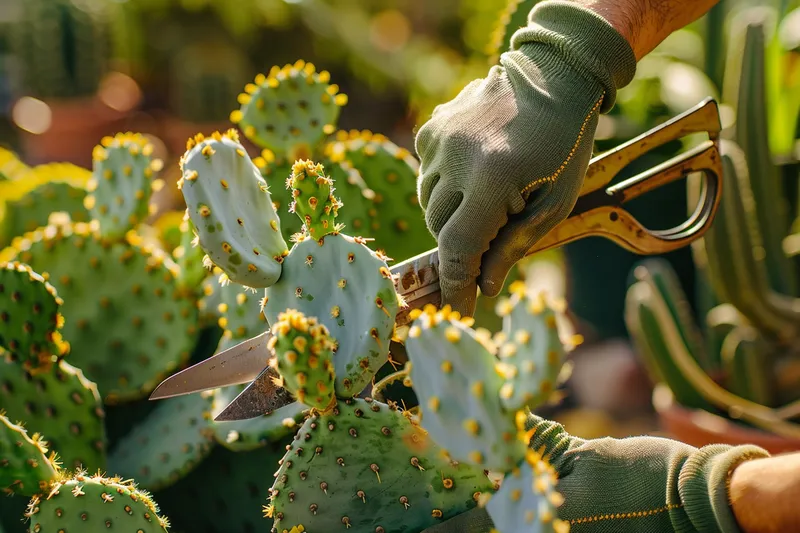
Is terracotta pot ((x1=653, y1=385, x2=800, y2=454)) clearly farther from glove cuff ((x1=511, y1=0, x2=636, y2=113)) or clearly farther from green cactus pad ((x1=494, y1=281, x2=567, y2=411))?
green cactus pad ((x1=494, y1=281, x2=567, y2=411))

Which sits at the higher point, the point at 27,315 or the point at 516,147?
the point at 516,147

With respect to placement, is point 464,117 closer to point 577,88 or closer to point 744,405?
point 577,88

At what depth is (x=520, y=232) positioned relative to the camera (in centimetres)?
108

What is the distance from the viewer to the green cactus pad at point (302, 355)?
84 centimetres

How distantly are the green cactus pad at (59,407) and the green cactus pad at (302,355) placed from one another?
556 mm

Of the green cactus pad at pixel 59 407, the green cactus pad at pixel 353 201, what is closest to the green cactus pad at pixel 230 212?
the green cactus pad at pixel 353 201

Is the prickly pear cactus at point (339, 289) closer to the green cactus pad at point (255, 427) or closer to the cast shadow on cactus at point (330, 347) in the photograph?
the cast shadow on cactus at point (330, 347)

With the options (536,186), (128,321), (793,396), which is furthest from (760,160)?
(128,321)

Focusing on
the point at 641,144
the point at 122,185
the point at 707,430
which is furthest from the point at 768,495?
the point at 707,430

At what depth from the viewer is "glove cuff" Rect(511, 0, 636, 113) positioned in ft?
3.69

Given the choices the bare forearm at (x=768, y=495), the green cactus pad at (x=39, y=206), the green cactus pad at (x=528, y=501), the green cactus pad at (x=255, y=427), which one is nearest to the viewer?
the green cactus pad at (x=528, y=501)

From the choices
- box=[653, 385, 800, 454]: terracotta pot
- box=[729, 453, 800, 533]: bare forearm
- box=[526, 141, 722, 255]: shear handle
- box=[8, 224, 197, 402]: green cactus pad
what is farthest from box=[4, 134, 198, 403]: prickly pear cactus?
box=[653, 385, 800, 454]: terracotta pot

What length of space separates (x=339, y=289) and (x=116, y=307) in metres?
0.66

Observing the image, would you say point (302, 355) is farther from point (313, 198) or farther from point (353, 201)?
point (353, 201)
